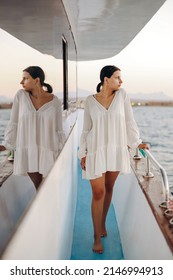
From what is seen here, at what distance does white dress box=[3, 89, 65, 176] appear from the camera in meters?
0.59

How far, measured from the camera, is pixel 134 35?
3035 mm

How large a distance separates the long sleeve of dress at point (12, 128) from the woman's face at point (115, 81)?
45.3 inches

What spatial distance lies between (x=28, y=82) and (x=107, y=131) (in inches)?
40.3

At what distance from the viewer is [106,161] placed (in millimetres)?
1747

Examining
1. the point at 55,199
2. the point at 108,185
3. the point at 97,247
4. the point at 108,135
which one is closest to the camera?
the point at 55,199

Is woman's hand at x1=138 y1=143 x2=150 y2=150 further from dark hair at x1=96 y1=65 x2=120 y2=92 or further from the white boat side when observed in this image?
dark hair at x1=96 y1=65 x2=120 y2=92

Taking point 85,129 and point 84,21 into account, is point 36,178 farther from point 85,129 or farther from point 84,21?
point 84,21

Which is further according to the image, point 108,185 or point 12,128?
point 108,185

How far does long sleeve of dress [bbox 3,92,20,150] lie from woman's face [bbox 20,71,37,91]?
0.19ft

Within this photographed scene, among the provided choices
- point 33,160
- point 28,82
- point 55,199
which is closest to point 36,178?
point 33,160

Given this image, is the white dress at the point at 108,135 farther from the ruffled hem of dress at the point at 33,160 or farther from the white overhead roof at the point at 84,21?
the ruffled hem of dress at the point at 33,160

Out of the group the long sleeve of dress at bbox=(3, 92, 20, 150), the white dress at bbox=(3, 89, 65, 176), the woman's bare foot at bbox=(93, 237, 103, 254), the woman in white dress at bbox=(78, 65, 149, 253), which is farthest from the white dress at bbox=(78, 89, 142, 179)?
the long sleeve of dress at bbox=(3, 92, 20, 150)

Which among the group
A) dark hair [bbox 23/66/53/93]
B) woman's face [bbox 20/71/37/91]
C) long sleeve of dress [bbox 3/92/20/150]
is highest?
dark hair [bbox 23/66/53/93]
